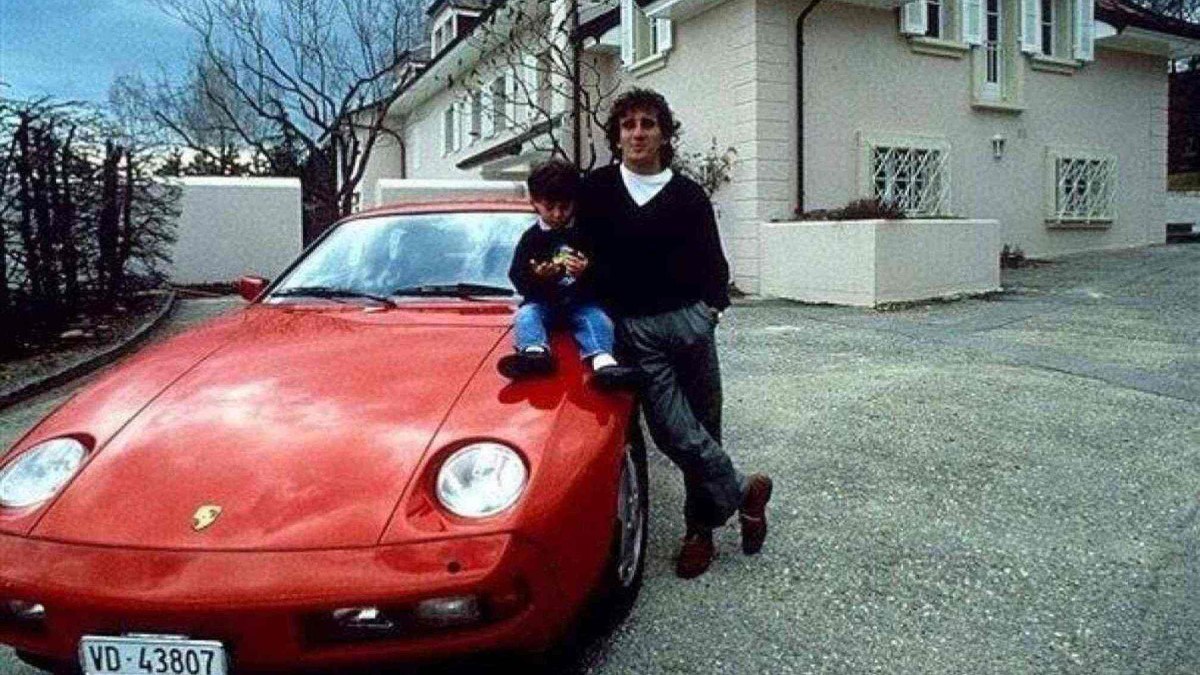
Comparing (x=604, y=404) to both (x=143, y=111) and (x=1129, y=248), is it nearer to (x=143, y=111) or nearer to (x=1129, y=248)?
(x=1129, y=248)

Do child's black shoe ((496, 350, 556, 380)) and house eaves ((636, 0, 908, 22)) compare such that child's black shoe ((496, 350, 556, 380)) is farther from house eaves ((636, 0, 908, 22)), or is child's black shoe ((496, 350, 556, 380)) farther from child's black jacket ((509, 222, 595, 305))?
house eaves ((636, 0, 908, 22))

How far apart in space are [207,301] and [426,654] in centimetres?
1194

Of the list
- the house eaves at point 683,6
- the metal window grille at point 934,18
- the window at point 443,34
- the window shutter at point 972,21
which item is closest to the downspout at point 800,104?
the house eaves at point 683,6

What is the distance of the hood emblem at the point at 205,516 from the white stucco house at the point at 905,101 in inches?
440

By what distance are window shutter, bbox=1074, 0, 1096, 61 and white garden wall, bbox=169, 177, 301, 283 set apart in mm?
13433

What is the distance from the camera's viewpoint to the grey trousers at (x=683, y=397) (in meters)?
3.19

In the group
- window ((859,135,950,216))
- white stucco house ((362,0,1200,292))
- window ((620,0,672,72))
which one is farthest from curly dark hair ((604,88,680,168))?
window ((620,0,672,72))

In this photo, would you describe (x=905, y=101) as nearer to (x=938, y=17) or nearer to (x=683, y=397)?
(x=938, y=17)

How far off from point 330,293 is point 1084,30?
16199 millimetres

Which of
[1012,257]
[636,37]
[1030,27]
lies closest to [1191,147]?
[1030,27]

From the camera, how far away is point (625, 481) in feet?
9.96

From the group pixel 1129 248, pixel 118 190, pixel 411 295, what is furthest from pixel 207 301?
pixel 1129 248

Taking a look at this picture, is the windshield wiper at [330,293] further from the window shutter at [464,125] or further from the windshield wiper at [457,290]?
the window shutter at [464,125]

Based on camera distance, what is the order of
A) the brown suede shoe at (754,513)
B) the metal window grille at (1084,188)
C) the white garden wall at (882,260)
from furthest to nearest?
the metal window grille at (1084,188) < the white garden wall at (882,260) < the brown suede shoe at (754,513)
